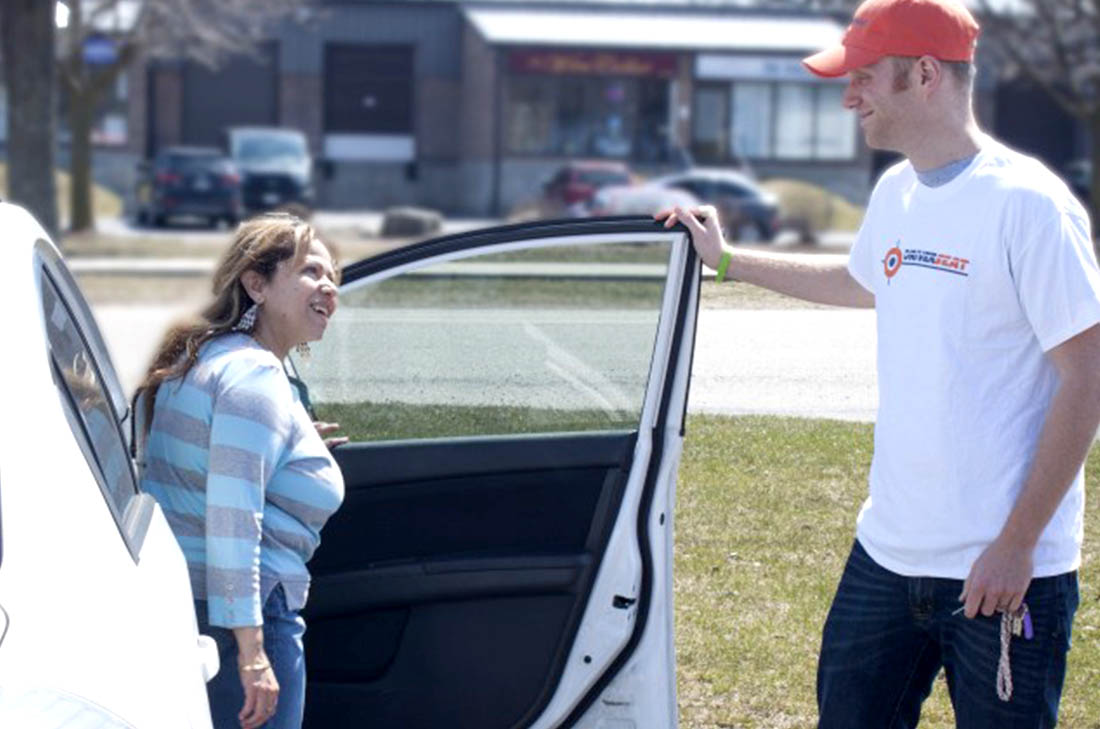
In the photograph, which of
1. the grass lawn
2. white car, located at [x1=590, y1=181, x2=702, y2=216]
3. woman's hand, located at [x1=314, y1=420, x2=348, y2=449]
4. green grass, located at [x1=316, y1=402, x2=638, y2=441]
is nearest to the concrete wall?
Answer: white car, located at [x1=590, y1=181, x2=702, y2=216]

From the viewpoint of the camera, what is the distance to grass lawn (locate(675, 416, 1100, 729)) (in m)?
4.73

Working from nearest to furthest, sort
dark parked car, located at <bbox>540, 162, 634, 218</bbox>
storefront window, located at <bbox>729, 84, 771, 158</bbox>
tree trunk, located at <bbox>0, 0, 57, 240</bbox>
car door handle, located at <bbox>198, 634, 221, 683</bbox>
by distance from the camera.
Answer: car door handle, located at <bbox>198, 634, 221, 683</bbox>, tree trunk, located at <bbox>0, 0, 57, 240</bbox>, dark parked car, located at <bbox>540, 162, 634, 218</bbox>, storefront window, located at <bbox>729, 84, 771, 158</bbox>

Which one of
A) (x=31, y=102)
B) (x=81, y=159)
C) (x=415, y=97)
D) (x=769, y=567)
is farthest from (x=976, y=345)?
(x=415, y=97)

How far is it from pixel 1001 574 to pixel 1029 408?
0.32 metres

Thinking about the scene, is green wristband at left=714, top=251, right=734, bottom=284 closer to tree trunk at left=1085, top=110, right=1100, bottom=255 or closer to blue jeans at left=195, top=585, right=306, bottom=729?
blue jeans at left=195, top=585, right=306, bottom=729

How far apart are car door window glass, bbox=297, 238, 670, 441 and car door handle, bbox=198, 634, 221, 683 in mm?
1149

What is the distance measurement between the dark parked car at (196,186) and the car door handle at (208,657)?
1210 inches

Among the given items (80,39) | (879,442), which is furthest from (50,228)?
(879,442)

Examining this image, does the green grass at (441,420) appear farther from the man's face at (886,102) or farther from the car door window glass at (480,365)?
the man's face at (886,102)

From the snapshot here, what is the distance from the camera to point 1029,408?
3.28 m

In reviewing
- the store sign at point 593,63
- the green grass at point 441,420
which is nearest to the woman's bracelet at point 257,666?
the green grass at point 441,420

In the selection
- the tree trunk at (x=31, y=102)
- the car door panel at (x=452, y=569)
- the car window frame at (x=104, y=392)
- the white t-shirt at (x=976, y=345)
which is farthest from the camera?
the tree trunk at (x=31, y=102)

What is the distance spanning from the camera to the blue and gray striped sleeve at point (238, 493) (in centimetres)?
322

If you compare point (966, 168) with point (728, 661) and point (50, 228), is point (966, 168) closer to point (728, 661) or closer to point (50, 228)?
point (728, 661)
